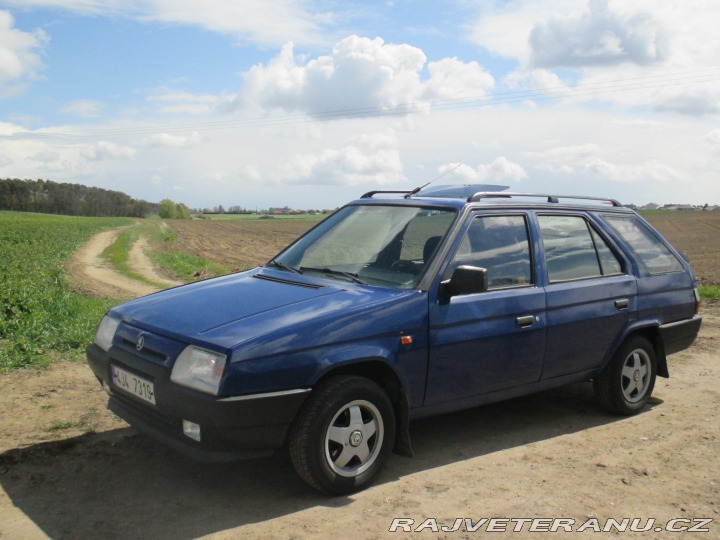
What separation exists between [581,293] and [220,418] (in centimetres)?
303

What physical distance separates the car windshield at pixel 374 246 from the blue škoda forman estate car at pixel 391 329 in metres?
0.01

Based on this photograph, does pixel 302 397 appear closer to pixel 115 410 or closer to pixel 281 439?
pixel 281 439

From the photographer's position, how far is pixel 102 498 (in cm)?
398

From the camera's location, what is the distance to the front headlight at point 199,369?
3.71 meters

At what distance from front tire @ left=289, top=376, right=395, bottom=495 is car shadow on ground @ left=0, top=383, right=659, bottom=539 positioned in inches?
6.3

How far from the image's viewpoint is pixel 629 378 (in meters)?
5.88

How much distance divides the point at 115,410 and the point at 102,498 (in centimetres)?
58

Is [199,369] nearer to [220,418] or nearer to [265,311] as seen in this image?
[220,418]

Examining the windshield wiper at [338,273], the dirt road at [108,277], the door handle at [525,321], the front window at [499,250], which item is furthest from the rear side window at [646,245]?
the dirt road at [108,277]

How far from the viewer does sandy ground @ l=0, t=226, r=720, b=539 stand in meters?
3.74

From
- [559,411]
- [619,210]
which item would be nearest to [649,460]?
[559,411]

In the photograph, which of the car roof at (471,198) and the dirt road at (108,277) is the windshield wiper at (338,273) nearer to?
the car roof at (471,198)

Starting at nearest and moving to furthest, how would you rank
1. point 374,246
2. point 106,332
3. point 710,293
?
point 106,332, point 374,246, point 710,293

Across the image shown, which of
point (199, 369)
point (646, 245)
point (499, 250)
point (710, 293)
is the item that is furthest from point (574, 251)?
point (710, 293)
